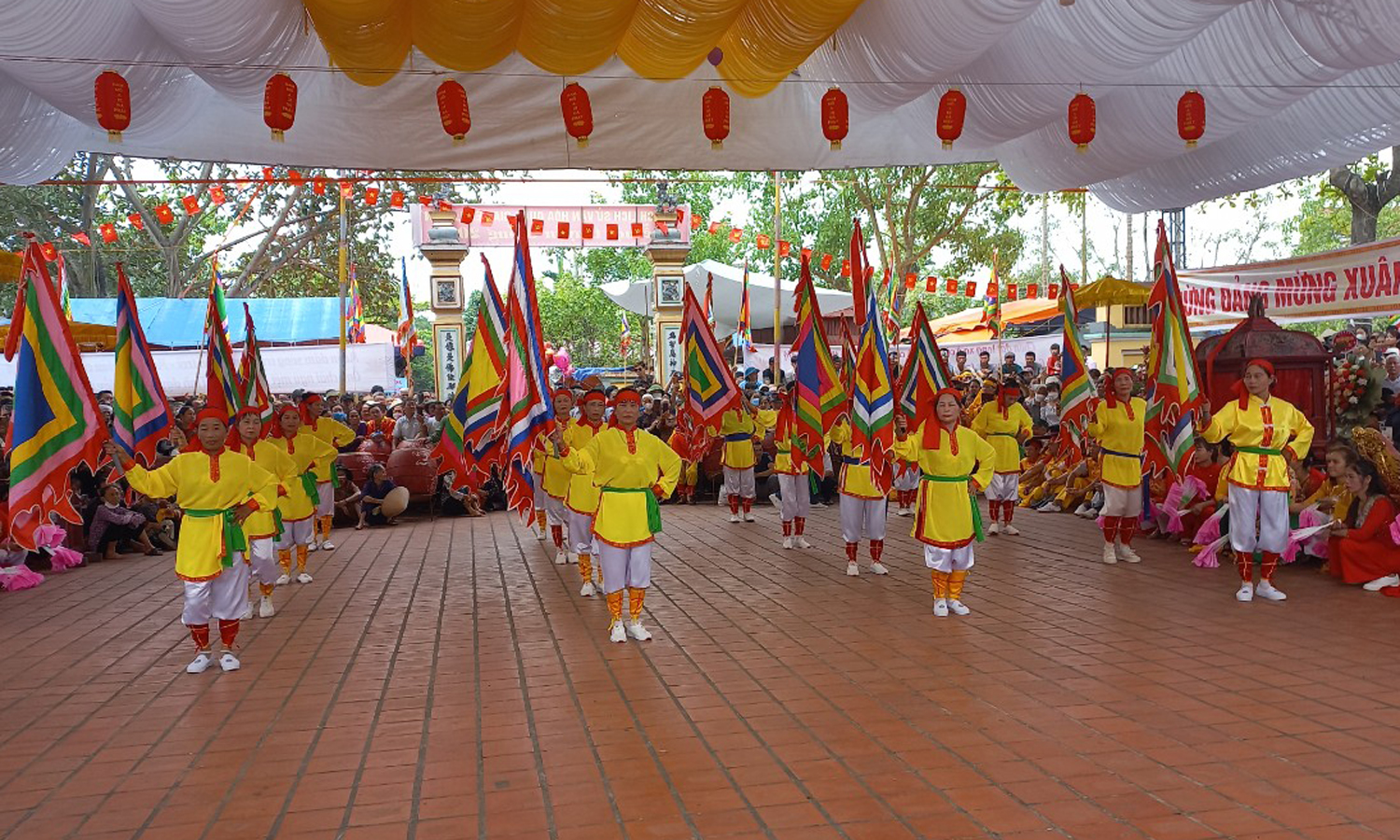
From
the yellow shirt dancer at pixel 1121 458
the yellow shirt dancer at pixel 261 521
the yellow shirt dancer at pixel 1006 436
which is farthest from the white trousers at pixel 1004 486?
the yellow shirt dancer at pixel 261 521

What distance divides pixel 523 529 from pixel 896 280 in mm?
11929

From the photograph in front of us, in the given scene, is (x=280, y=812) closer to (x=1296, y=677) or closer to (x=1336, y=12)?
(x=1296, y=677)

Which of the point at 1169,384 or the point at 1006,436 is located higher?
the point at 1169,384

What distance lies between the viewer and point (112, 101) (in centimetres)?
716

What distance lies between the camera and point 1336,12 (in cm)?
691

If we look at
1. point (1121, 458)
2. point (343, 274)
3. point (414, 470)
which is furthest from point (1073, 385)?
point (343, 274)

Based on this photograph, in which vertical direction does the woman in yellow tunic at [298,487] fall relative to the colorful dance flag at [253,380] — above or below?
below

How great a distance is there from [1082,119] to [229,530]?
6.98 metres

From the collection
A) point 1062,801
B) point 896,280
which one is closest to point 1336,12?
point 1062,801

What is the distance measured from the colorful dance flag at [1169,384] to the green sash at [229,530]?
6.62 metres

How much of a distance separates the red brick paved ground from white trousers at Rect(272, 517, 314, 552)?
1.62 feet

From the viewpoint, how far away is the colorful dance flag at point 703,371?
10.1m

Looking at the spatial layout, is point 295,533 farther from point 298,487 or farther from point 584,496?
point 584,496

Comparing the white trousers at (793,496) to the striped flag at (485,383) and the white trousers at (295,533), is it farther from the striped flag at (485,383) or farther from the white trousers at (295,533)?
the white trousers at (295,533)
